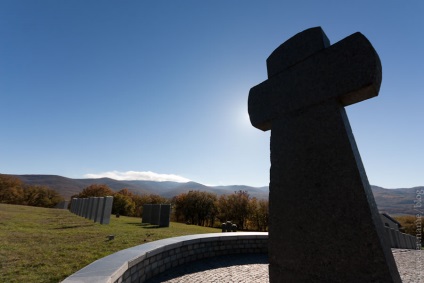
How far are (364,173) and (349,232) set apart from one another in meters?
0.73

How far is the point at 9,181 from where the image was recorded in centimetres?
5547

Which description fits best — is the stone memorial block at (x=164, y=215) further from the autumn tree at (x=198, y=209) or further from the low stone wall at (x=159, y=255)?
the autumn tree at (x=198, y=209)

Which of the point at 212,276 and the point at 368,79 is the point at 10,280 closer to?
the point at 212,276

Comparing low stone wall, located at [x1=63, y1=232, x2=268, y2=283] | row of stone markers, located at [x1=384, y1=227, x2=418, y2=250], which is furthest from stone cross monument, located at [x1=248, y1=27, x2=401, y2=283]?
row of stone markers, located at [x1=384, y1=227, x2=418, y2=250]

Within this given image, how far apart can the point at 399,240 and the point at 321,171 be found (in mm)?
16769

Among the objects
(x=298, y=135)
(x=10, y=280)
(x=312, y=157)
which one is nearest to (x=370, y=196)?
(x=312, y=157)

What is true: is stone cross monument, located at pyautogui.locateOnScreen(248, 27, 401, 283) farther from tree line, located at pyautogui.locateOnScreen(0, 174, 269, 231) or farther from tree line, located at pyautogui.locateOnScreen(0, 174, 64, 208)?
tree line, located at pyautogui.locateOnScreen(0, 174, 64, 208)

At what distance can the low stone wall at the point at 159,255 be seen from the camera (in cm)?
344

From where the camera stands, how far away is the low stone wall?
344 centimetres

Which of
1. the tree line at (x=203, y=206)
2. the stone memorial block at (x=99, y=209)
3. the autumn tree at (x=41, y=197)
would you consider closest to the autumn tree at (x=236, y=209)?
the tree line at (x=203, y=206)

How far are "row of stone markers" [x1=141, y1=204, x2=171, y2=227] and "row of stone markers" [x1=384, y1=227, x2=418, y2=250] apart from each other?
13204 mm

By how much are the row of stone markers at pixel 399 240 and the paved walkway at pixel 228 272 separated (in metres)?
6.74

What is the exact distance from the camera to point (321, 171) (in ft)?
9.51

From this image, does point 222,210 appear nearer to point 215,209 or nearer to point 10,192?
point 215,209
